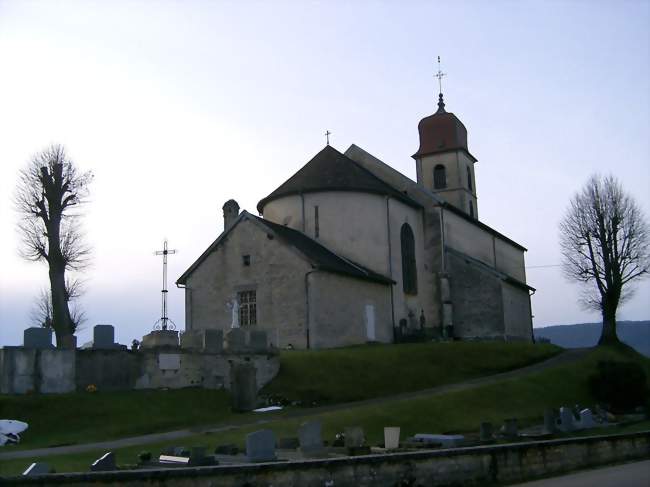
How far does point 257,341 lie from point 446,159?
33639 millimetres

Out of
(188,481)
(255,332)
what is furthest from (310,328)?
(188,481)

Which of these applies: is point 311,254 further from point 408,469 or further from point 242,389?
point 408,469

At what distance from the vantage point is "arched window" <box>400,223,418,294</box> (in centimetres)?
4606

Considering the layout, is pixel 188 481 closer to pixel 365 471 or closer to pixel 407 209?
pixel 365 471

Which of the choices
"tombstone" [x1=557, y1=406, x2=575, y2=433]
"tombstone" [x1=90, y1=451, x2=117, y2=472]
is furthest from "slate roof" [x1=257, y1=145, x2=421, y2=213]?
"tombstone" [x1=90, y1=451, x2=117, y2=472]

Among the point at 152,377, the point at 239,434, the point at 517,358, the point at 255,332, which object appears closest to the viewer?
the point at 239,434

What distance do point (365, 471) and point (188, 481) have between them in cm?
345

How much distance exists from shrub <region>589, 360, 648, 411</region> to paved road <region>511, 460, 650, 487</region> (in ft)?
51.8

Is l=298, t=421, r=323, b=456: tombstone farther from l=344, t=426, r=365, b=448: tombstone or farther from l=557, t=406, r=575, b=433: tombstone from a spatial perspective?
l=557, t=406, r=575, b=433: tombstone

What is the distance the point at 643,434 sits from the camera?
21500 millimetres

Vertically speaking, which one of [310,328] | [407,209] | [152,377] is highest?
[407,209]

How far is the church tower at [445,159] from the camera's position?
2336 inches

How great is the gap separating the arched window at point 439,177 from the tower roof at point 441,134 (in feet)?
4.54

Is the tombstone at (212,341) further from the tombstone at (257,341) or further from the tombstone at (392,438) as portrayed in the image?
the tombstone at (392,438)
